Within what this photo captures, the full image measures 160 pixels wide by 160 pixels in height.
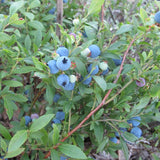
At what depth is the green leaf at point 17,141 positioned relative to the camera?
940mm

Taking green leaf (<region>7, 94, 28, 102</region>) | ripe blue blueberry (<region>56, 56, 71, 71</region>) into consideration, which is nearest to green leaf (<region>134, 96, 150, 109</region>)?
ripe blue blueberry (<region>56, 56, 71, 71</region>)

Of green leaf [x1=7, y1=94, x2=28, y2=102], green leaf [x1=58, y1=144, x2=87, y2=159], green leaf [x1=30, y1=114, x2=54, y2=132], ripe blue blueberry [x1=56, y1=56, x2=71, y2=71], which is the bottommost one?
green leaf [x1=58, y1=144, x2=87, y2=159]

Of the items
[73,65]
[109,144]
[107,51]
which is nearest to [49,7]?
[107,51]

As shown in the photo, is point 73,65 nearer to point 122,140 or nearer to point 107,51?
point 107,51

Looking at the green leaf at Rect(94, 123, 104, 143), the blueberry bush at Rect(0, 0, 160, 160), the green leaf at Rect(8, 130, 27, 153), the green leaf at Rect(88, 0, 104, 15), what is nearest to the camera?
the green leaf at Rect(8, 130, 27, 153)

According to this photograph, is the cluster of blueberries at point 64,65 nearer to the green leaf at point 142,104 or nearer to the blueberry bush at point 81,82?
the blueberry bush at point 81,82

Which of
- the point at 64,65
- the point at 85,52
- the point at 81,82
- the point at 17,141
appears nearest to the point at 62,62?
the point at 64,65

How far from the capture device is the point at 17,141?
970 millimetres

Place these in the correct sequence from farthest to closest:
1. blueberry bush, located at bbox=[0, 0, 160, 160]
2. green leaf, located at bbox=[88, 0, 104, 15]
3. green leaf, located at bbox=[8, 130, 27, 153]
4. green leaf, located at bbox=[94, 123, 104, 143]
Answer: green leaf, located at bbox=[94, 123, 104, 143], green leaf, located at bbox=[88, 0, 104, 15], blueberry bush, located at bbox=[0, 0, 160, 160], green leaf, located at bbox=[8, 130, 27, 153]

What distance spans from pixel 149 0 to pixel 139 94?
1801 millimetres

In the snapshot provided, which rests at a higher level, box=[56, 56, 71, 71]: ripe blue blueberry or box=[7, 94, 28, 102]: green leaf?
box=[56, 56, 71, 71]: ripe blue blueberry

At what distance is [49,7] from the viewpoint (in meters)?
1.98

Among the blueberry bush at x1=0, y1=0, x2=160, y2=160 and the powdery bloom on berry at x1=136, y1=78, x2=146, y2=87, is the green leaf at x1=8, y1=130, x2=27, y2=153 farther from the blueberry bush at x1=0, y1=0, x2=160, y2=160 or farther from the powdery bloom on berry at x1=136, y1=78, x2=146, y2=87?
the powdery bloom on berry at x1=136, y1=78, x2=146, y2=87

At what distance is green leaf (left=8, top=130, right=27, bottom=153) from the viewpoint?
0.94 meters
